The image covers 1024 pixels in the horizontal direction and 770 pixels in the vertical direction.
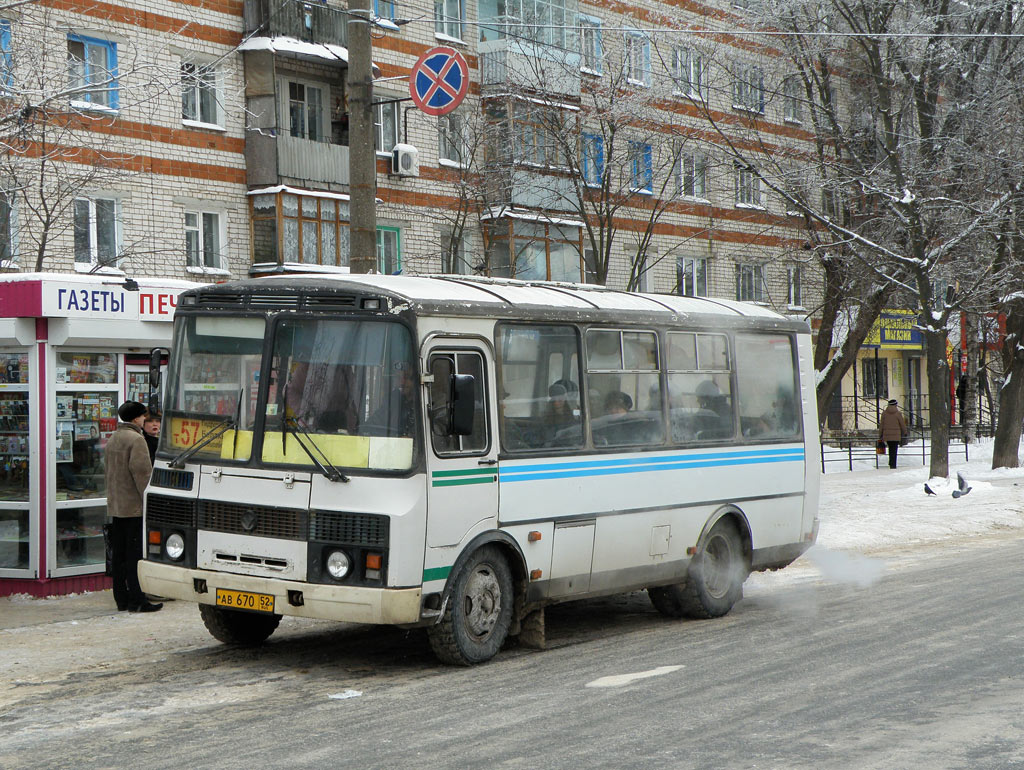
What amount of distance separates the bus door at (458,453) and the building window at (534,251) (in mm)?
21803

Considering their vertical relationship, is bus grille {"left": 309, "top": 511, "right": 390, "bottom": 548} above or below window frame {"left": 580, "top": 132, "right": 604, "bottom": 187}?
below

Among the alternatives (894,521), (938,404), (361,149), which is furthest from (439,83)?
(938,404)

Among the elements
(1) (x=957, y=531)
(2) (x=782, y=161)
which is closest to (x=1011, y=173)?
(2) (x=782, y=161)

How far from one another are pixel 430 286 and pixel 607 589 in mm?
2747

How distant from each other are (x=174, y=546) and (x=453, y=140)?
2238 centimetres

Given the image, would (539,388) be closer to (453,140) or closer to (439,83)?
(439,83)

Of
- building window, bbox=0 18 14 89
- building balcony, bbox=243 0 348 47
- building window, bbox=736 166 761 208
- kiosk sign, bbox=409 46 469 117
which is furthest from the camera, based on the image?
building window, bbox=736 166 761 208

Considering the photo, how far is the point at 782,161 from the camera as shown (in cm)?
2711

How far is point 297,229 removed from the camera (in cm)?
2894

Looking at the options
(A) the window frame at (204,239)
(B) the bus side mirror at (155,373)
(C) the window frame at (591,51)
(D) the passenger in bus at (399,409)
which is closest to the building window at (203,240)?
(A) the window frame at (204,239)

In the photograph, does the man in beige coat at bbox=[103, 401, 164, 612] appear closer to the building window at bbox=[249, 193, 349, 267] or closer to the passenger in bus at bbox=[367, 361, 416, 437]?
the passenger in bus at bbox=[367, 361, 416, 437]

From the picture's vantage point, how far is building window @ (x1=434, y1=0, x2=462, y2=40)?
32.6 metres

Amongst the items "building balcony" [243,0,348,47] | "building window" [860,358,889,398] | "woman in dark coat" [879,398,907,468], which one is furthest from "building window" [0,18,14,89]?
"building window" [860,358,889,398]

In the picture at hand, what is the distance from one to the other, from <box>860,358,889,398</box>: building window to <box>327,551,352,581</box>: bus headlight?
41.8 meters
